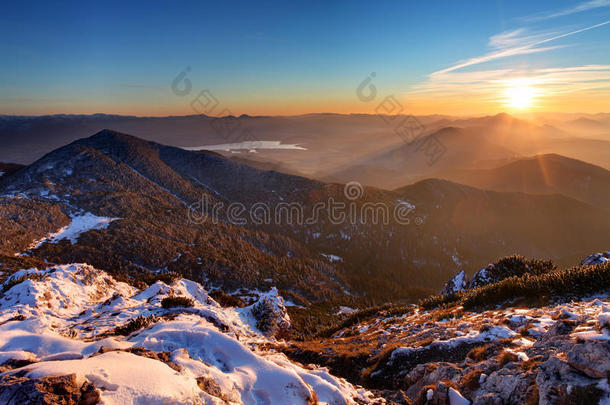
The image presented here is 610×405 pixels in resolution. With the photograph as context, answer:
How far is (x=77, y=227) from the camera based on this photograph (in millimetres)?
81188

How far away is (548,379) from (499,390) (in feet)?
3.70

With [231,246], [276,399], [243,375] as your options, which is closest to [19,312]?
[243,375]

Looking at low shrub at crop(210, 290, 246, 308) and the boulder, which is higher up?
the boulder

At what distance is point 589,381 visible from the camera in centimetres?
433

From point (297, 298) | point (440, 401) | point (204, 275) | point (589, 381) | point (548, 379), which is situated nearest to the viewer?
point (589, 381)

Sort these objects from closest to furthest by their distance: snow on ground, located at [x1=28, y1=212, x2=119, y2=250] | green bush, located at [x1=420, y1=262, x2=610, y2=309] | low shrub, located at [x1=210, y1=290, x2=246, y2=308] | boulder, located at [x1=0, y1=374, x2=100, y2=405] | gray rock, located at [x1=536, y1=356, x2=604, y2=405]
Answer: boulder, located at [x1=0, y1=374, x2=100, y2=405], gray rock, located at [x1=536, y1=356, x2=604, y2=405], green bush, located at [x1=420, y1=262, x2=610, y2=309], low shrub, located at [x1=210, y1=290, x2=246, y2=308], snow on ground, located at [x1=28, y1=212, x2=119, y2=250]

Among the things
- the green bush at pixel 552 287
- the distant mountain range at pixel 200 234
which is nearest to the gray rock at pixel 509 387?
the green bush at pixel 552 287

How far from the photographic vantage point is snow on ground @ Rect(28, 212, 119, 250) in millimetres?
70463

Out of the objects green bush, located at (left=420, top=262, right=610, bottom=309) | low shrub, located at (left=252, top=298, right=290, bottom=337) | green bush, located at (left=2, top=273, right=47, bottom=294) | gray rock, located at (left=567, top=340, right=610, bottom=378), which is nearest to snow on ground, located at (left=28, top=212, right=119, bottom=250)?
green bush, located at (left=2, top=273, right=47, bottom=294)

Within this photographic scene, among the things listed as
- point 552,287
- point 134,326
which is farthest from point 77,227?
point 552,287

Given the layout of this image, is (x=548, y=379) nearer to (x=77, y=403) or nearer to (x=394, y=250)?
(x=77, y=403)

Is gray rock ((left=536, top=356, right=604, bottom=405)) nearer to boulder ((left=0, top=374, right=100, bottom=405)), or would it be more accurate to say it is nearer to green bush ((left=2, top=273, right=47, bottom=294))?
boulder ((left=0, top=374, right=100, bottom=405))

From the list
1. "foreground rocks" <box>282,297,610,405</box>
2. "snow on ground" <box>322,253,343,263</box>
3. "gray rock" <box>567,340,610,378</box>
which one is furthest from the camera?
"snow on ground" <box>322,253,343,263</box>

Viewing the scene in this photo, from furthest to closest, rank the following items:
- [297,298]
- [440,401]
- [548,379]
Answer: [297,298] < [440,401] < [548,379]
